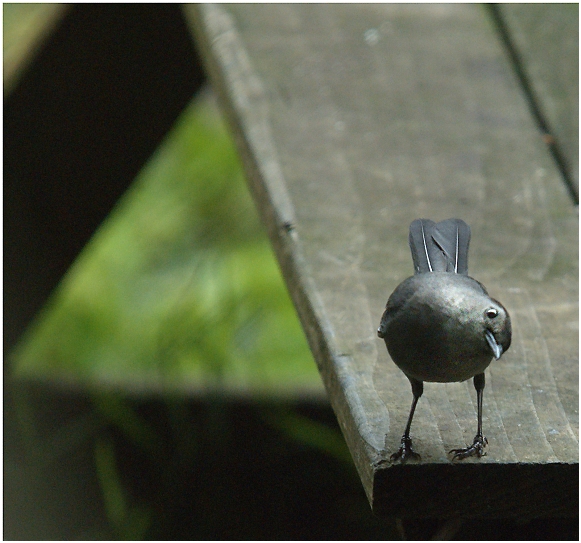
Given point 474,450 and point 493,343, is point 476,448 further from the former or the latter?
point 493,343

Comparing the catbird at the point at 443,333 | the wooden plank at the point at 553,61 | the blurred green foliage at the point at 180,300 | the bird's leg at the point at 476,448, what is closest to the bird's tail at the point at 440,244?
the catbird at the point at 443,333

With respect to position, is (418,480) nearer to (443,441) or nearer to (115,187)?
(443,441)

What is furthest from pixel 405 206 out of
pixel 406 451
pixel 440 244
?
pixel 406 451

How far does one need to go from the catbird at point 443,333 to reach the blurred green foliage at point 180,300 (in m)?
1.67

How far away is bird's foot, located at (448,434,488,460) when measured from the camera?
1.15 meters

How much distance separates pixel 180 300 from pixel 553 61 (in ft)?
6.79

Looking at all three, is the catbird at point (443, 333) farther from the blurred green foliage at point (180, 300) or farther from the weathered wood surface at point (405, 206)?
the blurred green foliage at point (180, 300)

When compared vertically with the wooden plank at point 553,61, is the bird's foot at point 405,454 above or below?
above

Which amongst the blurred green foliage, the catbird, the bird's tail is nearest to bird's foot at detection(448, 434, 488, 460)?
the catbird

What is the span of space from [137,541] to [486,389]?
1.66 m

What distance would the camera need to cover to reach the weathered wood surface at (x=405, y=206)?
47.1 inches

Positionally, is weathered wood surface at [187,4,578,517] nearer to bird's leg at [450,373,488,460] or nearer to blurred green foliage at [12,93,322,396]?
bird's leg at [450,373,488,460]

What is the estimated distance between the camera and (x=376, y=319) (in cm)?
148

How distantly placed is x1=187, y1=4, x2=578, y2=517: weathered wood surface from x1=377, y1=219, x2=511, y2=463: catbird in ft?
0.26
